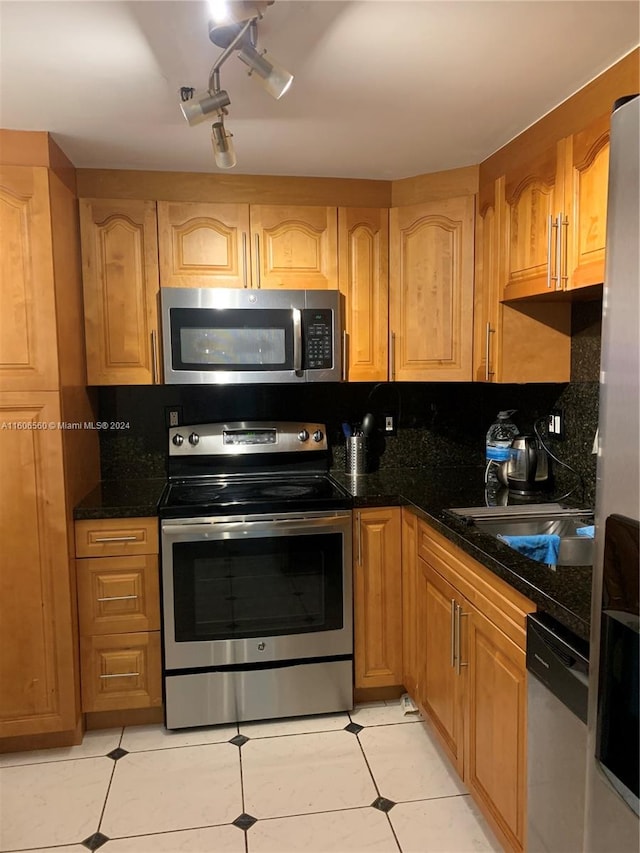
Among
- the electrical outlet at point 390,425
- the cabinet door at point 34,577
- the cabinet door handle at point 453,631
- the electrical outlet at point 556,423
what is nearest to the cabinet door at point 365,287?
the electrical outlet at point 390,425

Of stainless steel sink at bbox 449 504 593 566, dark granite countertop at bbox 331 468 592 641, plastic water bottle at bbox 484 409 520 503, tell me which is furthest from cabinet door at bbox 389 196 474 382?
stainless steel sink at bbox 449 504 593 566

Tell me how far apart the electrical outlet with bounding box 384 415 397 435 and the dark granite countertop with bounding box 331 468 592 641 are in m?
0.19

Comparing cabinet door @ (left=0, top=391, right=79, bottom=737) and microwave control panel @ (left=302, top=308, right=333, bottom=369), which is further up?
microwave control panel @ (left=302, top=308, right=333, bottom=369)

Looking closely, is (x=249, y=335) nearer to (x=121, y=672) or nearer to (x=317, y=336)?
(x=317, y=336)

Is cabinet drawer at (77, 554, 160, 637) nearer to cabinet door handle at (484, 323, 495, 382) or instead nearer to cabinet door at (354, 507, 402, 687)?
cabinet door at (354, 507, 402, 687)

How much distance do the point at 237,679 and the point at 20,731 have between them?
0.80 m

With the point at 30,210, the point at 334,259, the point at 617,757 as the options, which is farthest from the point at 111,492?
the point at 617,757

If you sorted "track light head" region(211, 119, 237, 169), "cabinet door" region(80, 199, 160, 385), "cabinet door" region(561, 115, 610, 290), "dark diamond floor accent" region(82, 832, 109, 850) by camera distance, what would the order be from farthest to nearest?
1. "cabinet door" region(80, 199, 160, 385)
2. "dark diamond floor accent" region(82, 832, 109, 850)
3. "cabinet door" region(561, 115, 610, 290)
4. "track light head" region(211, 119, 237, 169)

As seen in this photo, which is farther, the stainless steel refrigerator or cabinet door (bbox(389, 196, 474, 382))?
cabinet door (bbox(389, 196, 474, 382))

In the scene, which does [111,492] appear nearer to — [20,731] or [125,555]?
[125,555]

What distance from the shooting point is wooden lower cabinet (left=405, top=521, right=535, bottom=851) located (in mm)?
1553

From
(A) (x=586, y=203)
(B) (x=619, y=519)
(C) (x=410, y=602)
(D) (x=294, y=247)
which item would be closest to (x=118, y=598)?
(C) (x=410, y=602)

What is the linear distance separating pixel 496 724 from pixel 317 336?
1.57 metres

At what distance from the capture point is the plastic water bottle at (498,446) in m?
2.57
